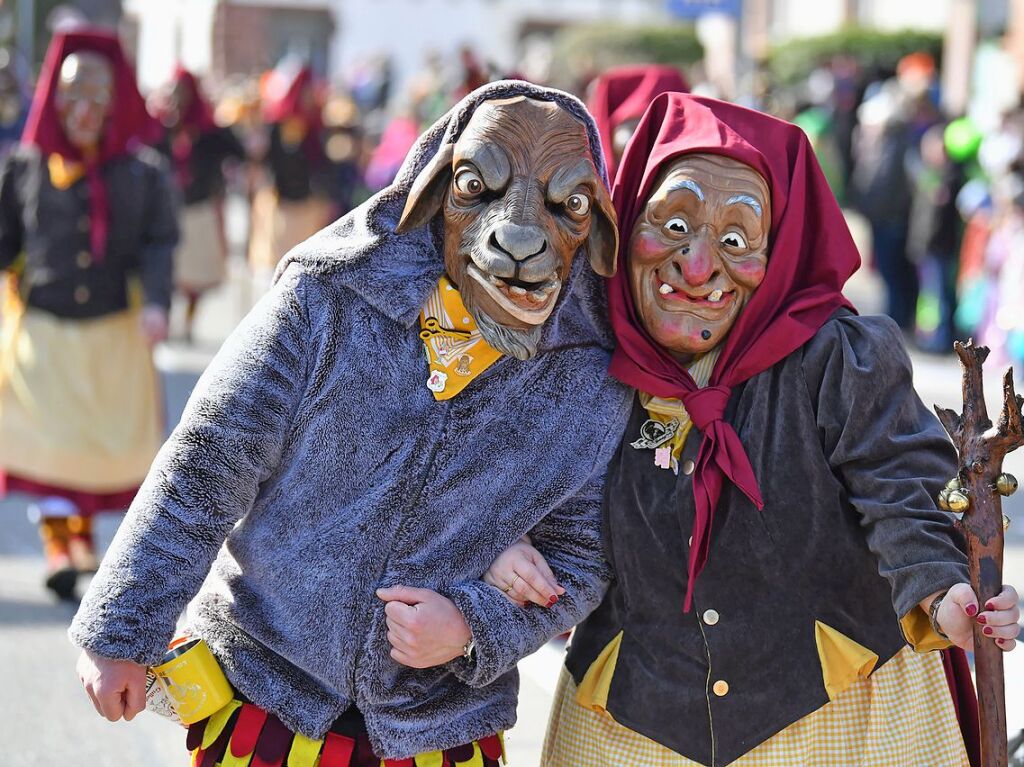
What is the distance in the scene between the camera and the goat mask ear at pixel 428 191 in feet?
9.23

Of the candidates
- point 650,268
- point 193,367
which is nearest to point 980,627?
point 650,268

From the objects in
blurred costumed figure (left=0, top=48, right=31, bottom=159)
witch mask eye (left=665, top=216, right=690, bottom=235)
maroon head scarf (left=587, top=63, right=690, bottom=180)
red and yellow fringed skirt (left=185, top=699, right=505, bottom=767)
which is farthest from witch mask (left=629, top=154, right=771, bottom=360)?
blurred costumed figure (left=0, top=48, right=31, bottom=159)

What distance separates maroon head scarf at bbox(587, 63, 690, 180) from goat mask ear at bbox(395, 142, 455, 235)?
9.23 ft

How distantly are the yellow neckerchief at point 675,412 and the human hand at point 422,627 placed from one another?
0.48 m

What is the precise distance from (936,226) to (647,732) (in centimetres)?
969

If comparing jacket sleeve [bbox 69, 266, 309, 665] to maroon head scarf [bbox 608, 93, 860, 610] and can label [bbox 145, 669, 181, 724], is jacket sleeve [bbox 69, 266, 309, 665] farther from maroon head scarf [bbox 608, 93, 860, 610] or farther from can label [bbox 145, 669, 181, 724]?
maroon head scarf [bbox 608, 93, 860, 610]

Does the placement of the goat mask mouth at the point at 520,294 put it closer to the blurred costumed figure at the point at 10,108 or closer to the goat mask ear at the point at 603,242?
the goat mask ear at the point at 603,242

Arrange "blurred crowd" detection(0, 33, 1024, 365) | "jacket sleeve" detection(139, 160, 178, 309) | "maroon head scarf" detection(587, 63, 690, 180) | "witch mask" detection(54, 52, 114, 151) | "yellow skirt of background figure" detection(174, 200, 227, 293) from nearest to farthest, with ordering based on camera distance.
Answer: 1. "maroon head scarf" detection(587, 63, 690, 180)
2. "witch mask" detection(54, 52, 114, 151)
3. "jacket sleeve" detection(139, 160, 178, 309)
4. "blurred crowd" detection(0, 33, 1024, 365)
5. "yellow skirt of background figure" detection(174, 200, 227, 293)

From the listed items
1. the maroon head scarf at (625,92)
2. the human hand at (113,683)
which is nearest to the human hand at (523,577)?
the human hand at (113,683)

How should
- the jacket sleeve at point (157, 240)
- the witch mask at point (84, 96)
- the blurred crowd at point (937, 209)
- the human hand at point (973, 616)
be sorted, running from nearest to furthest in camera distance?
the human hand at point (973, 616), the witch mask at point (84, 96), the jacket sleeve at point (157, 240), the blurred crowd at point (937, 209)

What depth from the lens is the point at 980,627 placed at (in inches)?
103

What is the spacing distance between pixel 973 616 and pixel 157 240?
4.60m

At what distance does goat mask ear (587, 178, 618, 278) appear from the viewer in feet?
9.43

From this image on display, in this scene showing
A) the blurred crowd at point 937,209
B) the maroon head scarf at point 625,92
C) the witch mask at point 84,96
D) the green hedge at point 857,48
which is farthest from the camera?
the green hedge at point 857,48
